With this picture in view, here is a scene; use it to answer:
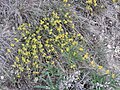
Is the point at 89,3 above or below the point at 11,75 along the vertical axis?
above

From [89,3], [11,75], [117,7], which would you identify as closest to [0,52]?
[11,75]

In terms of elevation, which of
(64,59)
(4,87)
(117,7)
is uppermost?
(117,7)

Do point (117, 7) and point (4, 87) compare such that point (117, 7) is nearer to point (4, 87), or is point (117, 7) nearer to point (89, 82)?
point (89, 82)

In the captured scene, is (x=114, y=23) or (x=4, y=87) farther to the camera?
(x=114, y=23)

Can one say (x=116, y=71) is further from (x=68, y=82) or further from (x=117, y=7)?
(x=117, y=7)

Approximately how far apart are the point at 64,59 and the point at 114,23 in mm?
657

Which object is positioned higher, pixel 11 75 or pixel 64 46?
pixel 64 46

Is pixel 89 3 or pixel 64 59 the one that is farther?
pixel 89 3

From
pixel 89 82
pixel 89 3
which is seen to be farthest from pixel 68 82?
pixel 89 3

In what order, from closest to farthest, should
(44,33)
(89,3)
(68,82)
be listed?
(68,82)
(44,33)
(89,3)

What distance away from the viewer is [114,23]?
312cm

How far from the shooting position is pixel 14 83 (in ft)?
8.81

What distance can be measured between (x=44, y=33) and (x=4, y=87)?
534mm

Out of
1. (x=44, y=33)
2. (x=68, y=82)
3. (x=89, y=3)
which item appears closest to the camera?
(x=68, y=82)
